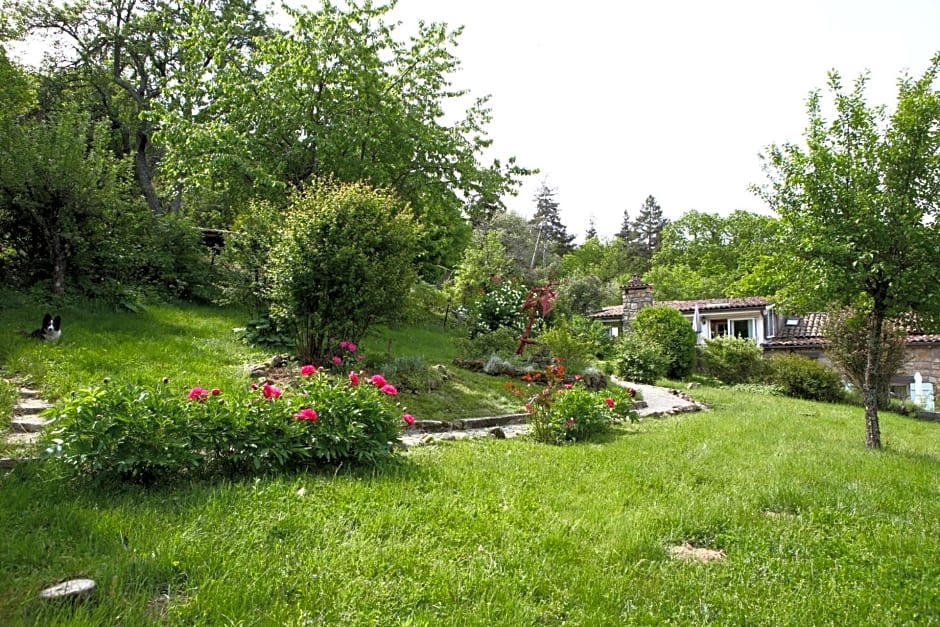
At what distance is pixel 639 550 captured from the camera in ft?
9.32

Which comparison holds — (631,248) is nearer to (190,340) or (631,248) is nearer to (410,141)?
(410,141)

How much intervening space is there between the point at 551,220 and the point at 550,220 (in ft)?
0.39

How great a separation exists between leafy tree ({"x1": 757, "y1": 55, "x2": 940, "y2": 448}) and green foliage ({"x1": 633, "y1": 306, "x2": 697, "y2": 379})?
8.50m

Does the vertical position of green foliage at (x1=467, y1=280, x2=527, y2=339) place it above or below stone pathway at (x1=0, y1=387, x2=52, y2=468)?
above

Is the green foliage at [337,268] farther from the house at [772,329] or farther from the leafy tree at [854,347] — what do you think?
the house at [772,329]

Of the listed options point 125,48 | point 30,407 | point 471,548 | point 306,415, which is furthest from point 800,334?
point 125,48

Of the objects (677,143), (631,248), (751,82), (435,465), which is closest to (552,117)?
(677,143)

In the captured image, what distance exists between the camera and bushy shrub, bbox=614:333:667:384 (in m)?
14.5

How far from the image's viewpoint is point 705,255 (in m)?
39.7

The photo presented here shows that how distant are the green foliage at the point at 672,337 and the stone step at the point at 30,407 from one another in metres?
14.1

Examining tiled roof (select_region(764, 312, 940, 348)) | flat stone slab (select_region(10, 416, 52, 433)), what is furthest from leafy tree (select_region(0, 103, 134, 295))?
tiled roof (select_region(764, 312, 940, 348))

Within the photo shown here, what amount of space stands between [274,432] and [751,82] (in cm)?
711

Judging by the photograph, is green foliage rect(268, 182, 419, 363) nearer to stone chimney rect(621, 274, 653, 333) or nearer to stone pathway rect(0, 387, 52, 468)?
stone pathway rect(0, 387, 52, 468)

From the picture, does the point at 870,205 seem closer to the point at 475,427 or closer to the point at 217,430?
the point at 475,427
